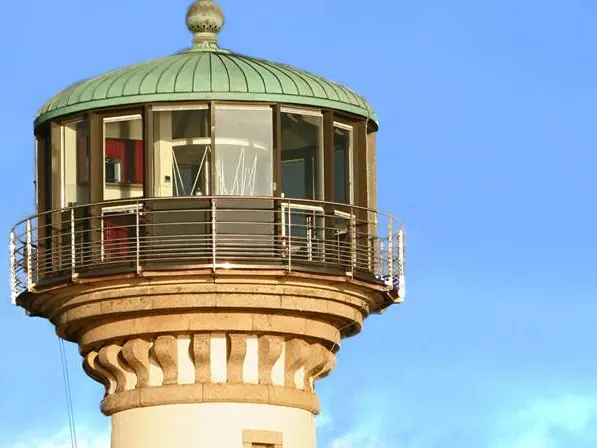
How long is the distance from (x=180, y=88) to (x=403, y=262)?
15.0 ft

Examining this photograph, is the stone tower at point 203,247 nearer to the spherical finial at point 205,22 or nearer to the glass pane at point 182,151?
the glass pane at point 182,151

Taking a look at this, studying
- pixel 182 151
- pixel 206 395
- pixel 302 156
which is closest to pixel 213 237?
pixel 182 151

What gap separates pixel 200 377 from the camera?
46531mm

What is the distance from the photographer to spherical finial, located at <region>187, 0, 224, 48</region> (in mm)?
48594

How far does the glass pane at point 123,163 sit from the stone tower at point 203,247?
0.02 meters

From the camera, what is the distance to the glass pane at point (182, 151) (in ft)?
152

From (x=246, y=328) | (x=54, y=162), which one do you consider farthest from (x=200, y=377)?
(x=54, y=162)

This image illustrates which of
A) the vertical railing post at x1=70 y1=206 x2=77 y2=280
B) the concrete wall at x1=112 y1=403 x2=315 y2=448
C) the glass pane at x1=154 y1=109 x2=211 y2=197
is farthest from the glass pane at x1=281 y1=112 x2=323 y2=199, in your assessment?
the concrete wall at x1=112 y1=403 x2=315 y2=448

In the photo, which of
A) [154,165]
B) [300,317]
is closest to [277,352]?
[300,317]

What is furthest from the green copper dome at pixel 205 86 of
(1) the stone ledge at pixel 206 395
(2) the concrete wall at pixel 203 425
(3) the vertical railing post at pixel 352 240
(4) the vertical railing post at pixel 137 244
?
(2) the concrete wall at pixel 203 425

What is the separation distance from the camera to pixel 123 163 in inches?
1839

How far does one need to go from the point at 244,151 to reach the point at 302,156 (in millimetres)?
1125

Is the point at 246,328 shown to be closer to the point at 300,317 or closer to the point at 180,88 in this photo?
the point at 300,317

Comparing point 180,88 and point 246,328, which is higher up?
point 180,88
